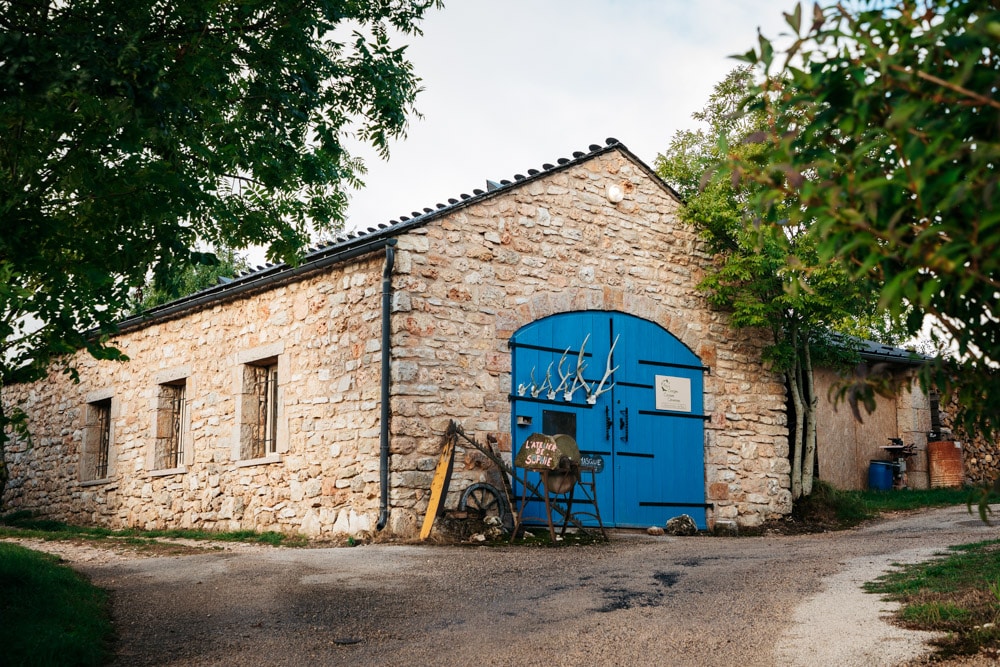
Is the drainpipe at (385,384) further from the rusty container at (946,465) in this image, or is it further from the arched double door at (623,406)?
the rusty container at (946,465)

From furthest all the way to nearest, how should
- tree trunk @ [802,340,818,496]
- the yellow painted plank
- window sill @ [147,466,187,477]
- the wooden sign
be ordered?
1. tree trunk @ [802,340,818,496]
2. window sill @ [147,466,187,477]
3. the yellow painted plank
4. the wooden sign

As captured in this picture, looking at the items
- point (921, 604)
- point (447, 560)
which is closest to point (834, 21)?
point (921, 604)

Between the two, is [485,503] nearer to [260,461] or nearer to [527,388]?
[527,388]

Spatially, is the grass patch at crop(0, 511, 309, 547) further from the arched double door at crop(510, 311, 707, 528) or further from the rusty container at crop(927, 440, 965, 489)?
the rusty container at crop(927, 440, 965, 489)

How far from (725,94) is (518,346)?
7.24 metres

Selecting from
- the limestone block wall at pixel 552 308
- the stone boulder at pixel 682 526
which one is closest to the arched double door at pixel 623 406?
the limestone block wall at pixel 552 308

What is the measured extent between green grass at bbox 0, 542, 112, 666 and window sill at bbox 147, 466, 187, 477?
536 cm

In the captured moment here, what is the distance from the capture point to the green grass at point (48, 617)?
481cm

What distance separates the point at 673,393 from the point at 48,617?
26.9 feet

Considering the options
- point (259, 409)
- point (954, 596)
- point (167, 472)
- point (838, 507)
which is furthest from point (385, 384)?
point (838, 507)

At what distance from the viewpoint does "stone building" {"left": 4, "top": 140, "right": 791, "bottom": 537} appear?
10078 millimetres

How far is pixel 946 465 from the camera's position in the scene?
16.3 meters

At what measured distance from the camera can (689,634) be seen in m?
5.30

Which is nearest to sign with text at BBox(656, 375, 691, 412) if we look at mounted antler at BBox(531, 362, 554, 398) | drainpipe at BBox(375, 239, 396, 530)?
mounted antler at BBox(531, 362, 554, 398)
